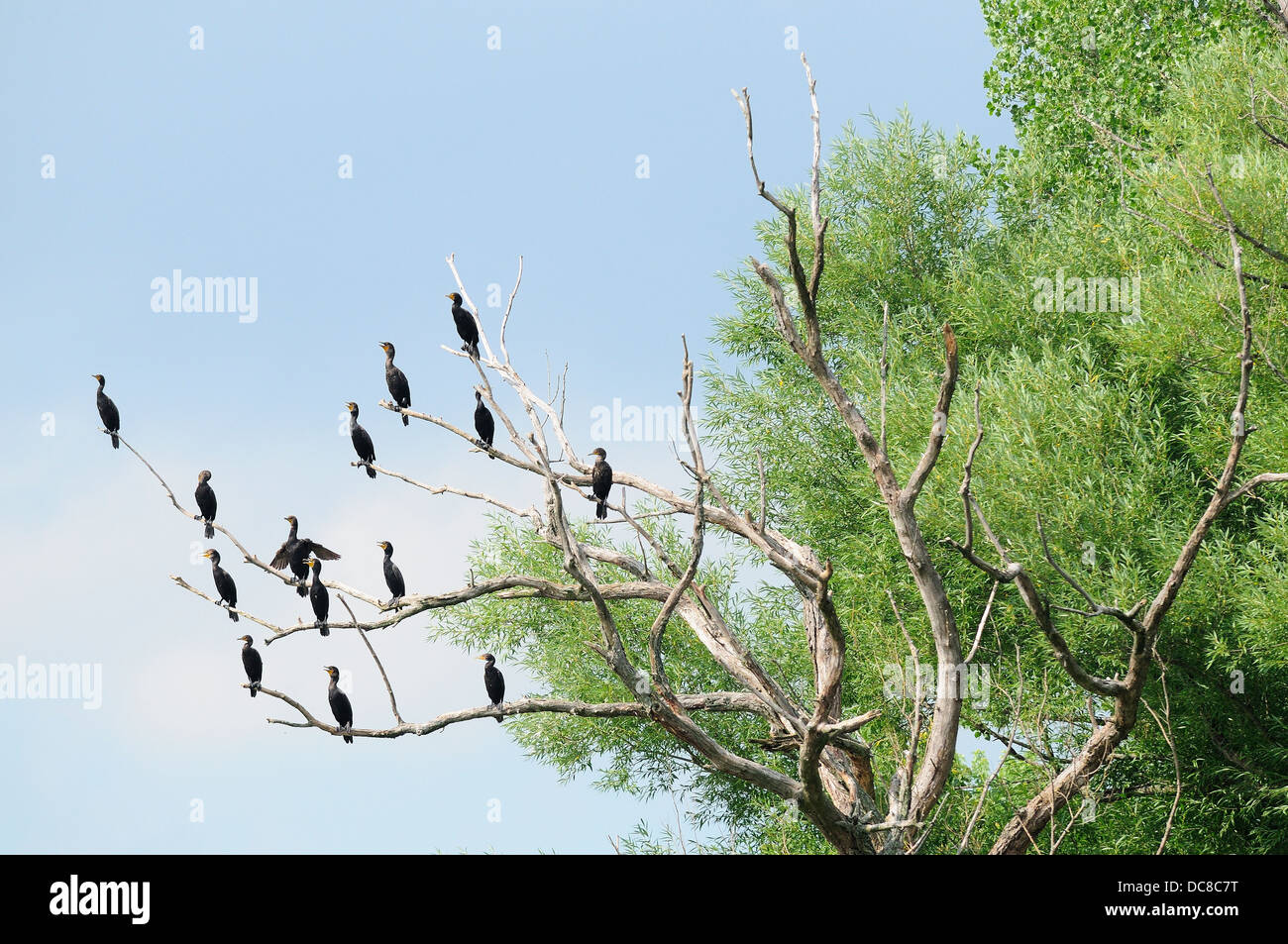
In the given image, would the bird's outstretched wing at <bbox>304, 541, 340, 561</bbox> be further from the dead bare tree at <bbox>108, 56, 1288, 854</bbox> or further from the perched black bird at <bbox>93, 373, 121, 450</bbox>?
the perched black bird at <bbox>93, 373, 121, 450</bbox>

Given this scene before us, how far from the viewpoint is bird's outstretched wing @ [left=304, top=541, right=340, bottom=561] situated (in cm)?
900

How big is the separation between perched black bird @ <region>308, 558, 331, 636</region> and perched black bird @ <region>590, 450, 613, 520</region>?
2.41 m

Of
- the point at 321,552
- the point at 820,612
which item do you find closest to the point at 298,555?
the point at 321,552

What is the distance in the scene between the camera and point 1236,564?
10328 mm

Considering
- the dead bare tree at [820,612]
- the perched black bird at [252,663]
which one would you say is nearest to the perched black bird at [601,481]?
the dead bare tree at [820,612]

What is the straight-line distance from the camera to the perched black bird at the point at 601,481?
386 inches

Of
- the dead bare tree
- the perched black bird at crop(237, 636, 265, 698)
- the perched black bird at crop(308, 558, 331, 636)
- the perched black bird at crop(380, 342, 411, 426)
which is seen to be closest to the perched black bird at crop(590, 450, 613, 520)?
the dead bare tree

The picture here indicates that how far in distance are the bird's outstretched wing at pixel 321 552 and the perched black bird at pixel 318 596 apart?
221mm

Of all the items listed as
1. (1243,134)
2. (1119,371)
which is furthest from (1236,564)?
(1243,134)

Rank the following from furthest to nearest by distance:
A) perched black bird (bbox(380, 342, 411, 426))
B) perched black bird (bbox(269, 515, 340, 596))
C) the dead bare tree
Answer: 1. perched black bird (bbox(380, 342, 411, 426))
2. perched black bird (bbox(269, 515, 340, 596))
3. the dead bare tree

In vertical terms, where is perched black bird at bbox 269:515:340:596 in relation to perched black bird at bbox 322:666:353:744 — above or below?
above

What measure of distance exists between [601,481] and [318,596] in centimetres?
261

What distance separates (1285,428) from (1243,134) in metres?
4.55

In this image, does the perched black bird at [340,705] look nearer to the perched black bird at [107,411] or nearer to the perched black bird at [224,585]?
the perched black bird at [224,585]
